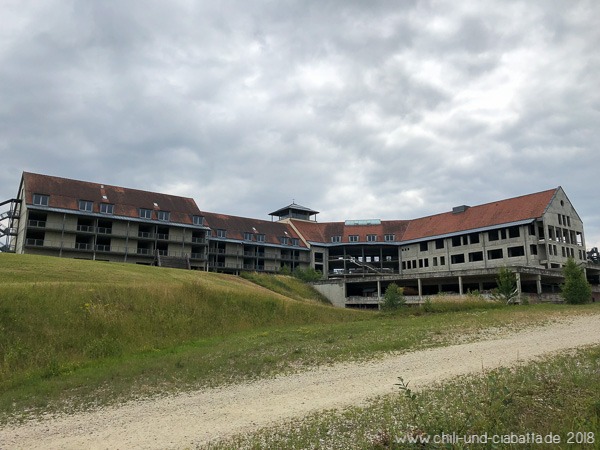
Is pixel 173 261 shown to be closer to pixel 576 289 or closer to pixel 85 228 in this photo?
pixel 85 228

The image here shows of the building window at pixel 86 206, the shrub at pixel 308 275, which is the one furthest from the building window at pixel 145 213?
the shrub at pixel 308 275

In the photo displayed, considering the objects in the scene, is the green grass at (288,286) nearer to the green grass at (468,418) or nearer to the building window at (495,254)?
the building window at (495,254)

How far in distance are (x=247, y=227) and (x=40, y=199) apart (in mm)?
35070

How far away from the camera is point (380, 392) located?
11984 millimetres

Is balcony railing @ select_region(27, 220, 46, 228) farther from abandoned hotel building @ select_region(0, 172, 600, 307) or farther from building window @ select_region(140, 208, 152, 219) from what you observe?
building window @ select_region(140, 208, 152, 219)

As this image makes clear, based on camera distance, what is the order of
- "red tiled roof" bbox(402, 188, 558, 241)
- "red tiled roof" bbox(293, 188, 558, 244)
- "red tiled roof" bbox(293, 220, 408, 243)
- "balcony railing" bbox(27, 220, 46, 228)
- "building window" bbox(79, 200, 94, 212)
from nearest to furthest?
1. "balcony railing" bbox(27, 220, 46, 228)
2. "building window" bbox(79, 200, 94, 212)
3. "red tiled roof" bbox(402, 188, 558, 241)
4. "red tiled roof" bbox(293, 188, 558, 244)
5. "red tiled roof" bbox(293, 220, 408, 243)

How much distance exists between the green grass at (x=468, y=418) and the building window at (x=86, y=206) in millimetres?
64588

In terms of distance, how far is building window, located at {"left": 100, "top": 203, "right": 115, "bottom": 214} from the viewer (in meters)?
68.1

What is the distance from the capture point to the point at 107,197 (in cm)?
7038

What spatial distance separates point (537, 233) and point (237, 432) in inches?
2600

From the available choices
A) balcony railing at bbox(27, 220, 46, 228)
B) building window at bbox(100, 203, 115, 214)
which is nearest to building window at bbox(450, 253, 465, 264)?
building window at bbox(100, 203, 115, 214)

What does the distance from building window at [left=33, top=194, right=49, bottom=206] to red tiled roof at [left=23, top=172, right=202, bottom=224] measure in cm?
46

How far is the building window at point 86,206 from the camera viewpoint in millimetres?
66688

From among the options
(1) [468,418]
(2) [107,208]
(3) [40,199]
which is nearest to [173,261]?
(2) [107,208]
